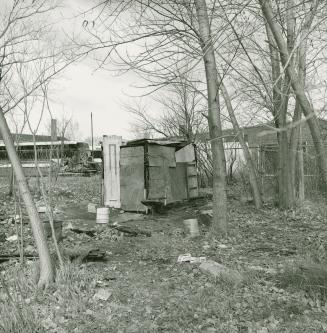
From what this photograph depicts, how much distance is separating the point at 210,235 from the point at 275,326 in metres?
4.36

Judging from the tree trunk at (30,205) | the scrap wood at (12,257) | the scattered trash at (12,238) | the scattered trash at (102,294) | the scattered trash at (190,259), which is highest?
the tree trunk at (30,205)

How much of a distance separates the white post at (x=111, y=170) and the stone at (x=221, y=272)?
25.1 feet

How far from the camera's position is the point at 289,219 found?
36.6 ft

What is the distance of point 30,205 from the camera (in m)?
5.46

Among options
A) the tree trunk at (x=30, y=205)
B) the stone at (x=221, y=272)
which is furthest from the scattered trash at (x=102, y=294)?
the stone at (x=221, y=272)

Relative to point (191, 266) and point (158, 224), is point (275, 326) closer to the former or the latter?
point (191, 266)

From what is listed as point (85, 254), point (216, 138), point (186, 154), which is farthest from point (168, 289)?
point (186, 154)

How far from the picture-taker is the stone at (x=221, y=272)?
554cm

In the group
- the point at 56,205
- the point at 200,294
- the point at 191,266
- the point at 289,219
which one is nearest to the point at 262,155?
the point at 289,219

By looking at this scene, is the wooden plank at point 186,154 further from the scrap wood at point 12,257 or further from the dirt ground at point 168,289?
the scrap wood at point 12,257

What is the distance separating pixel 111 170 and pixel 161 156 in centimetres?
171

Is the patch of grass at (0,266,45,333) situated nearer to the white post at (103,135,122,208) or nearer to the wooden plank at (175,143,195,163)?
the white post at (103,135,122,208)

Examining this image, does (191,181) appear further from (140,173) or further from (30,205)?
(30,205)

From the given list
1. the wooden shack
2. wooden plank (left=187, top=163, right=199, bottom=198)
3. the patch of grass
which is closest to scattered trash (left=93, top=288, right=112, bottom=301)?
the patch of grass
